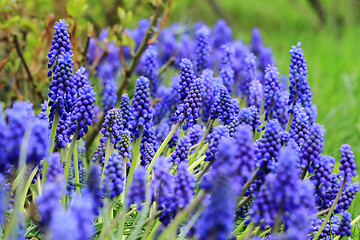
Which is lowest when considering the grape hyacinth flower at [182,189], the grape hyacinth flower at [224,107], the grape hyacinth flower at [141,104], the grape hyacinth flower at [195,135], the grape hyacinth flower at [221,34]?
the grape hyacinth flower at [182,189]

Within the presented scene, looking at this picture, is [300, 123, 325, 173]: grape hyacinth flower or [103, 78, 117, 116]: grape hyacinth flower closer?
[300, 123, 325, 173]: grape hyacinth flower

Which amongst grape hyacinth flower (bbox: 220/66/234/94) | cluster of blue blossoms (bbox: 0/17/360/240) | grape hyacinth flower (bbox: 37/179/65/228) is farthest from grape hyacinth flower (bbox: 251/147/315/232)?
grape hyacinth flower (bbox: 220/66/234/94)

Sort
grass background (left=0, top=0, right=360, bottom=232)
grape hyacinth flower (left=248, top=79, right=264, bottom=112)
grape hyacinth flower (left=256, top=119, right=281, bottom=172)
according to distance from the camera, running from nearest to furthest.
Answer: grape hyacinth flower (left=256, top=119, right=281, bottom=172) → grape hyacinth flower (left=248, top=79, right=264, bottom=112) → grass background (left=0, top=0, right=360, bottom=232)

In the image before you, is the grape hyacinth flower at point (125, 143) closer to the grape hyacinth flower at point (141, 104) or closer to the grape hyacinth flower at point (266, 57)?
the grape hyacinth flower at point (141, 104)

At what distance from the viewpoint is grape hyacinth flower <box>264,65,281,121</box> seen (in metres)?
3.46

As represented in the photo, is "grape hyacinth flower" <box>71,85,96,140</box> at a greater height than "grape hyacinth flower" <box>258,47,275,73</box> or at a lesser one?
lesser

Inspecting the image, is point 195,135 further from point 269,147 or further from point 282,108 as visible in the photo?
point 269,147

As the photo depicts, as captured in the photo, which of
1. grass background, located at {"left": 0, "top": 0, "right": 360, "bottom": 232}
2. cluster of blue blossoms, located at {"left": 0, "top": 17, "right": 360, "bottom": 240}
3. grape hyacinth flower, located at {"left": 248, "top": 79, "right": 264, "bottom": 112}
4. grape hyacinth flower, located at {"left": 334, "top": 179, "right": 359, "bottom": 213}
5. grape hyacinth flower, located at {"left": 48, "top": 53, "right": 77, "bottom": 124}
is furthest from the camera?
grass background, located at {"left": 0, "top": 0, "right": 360, "bottom": 232}

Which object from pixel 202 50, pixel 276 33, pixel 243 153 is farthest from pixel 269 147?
pixel 276 33

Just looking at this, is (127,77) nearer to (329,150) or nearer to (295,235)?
(329,150)

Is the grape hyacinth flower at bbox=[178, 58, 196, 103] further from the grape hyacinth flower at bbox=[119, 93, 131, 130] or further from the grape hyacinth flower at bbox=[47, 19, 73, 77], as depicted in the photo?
the grape hyacinth flower at bbox=[47, 19, 73, 77]

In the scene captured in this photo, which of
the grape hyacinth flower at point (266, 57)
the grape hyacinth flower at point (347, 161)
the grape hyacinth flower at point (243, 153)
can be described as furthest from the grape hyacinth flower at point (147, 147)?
the grape hyacinth flower at point (266, 57)

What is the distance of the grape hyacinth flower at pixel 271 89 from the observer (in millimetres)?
3463

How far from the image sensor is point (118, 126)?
294cm
